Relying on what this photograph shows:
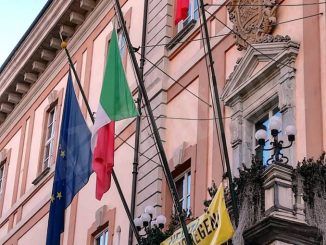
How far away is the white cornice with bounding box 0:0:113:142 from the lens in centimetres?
2423

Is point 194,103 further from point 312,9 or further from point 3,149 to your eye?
point 3,149

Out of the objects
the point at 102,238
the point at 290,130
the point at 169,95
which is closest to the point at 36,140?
the point at 102,238

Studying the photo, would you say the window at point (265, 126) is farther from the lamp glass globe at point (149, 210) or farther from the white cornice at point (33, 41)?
the white cornice at point (33, 41)

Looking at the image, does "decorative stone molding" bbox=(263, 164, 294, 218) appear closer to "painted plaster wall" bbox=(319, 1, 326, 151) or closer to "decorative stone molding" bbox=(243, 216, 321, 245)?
"decorative stone molding" bbox=(243, 216, 321, 245)

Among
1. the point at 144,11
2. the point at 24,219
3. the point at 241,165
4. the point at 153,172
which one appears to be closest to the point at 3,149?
the point at 24,219

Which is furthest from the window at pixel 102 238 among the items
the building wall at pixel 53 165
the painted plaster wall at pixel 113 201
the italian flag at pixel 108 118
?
the italian flag at pixel 108 118

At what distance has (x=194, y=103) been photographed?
17844 millimetres

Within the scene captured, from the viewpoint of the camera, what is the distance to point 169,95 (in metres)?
18.9

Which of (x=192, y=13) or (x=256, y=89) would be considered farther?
(x=192, y=13)

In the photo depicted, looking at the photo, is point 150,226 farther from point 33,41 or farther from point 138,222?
point 33,41

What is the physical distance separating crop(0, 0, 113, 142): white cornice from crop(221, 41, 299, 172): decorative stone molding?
769cm

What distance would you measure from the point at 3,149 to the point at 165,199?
12.2 meters

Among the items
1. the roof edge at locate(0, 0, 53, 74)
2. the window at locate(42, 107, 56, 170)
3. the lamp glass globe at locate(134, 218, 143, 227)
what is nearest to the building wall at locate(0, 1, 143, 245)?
the window at locate(42, 107, 56, 170)

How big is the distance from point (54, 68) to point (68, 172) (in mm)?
9913
